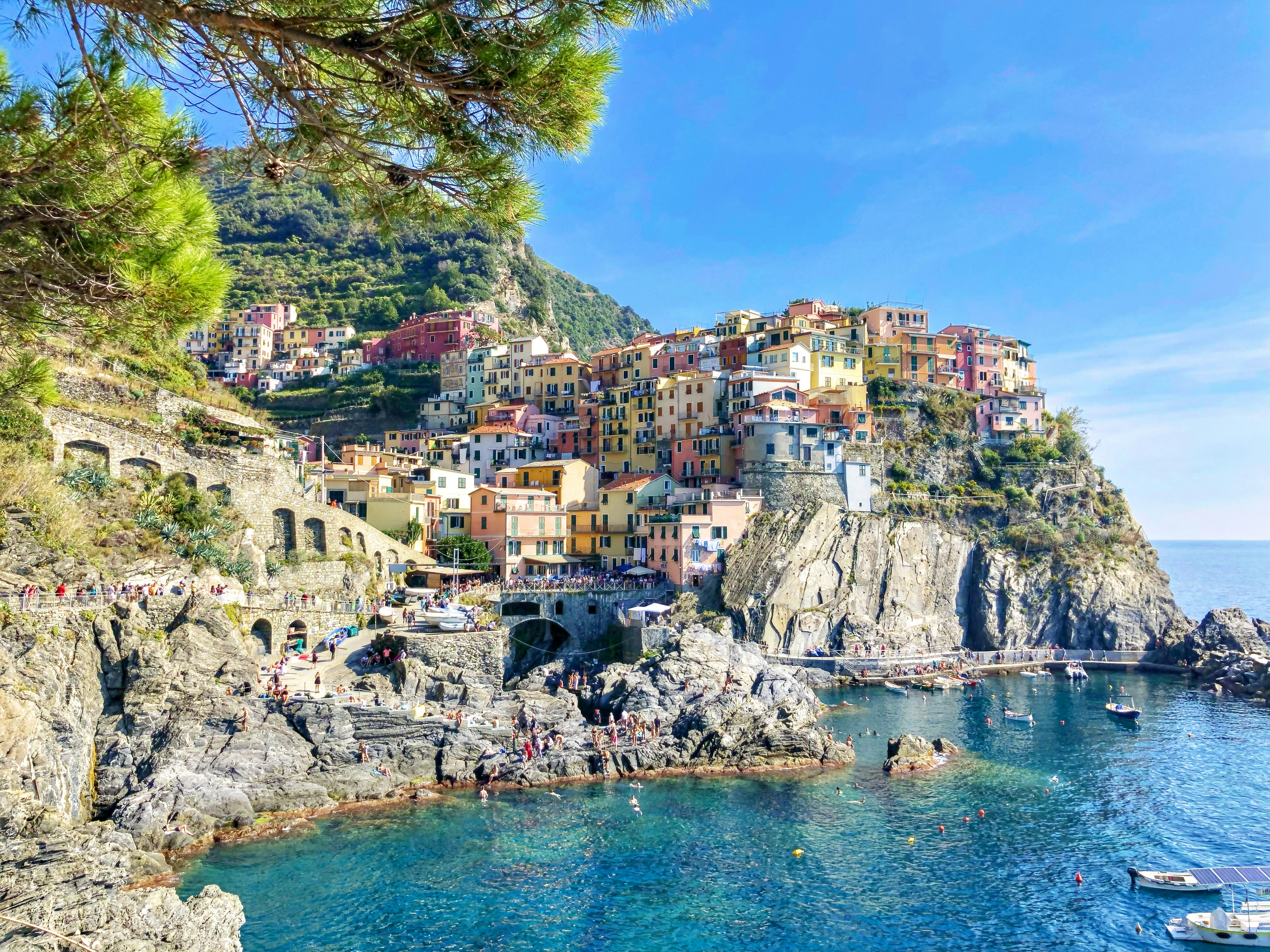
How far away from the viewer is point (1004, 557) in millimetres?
57625

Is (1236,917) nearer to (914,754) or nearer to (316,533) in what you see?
(914,754)

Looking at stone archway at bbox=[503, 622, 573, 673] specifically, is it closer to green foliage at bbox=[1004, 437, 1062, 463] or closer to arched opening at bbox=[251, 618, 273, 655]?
arched opening at bbox=[251, 618, 273, 655]

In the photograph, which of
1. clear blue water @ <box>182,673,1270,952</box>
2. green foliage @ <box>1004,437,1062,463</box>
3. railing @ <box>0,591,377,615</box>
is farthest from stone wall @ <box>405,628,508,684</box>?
green foliage @ <box>1004,437,1062,463</box>

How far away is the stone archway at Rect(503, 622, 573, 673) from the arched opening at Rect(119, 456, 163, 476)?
1650 centimetres

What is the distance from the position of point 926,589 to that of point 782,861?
3412 centimetres

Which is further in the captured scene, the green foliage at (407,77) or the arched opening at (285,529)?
the arched opening at (285,529)

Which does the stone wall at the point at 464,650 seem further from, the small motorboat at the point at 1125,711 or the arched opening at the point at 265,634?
the small motorboat at the point at 1125,711

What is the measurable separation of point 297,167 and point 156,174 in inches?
46.7

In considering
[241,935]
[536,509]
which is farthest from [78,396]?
[241,935]

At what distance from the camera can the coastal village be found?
4981 centimetres

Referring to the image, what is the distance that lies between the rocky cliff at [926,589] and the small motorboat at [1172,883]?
991 inches

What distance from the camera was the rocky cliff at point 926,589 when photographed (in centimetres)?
4950

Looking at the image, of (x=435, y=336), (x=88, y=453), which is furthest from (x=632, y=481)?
(x=435, y=336)

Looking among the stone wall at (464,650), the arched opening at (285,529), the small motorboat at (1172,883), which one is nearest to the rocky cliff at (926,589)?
the stone wall at (464,650)
